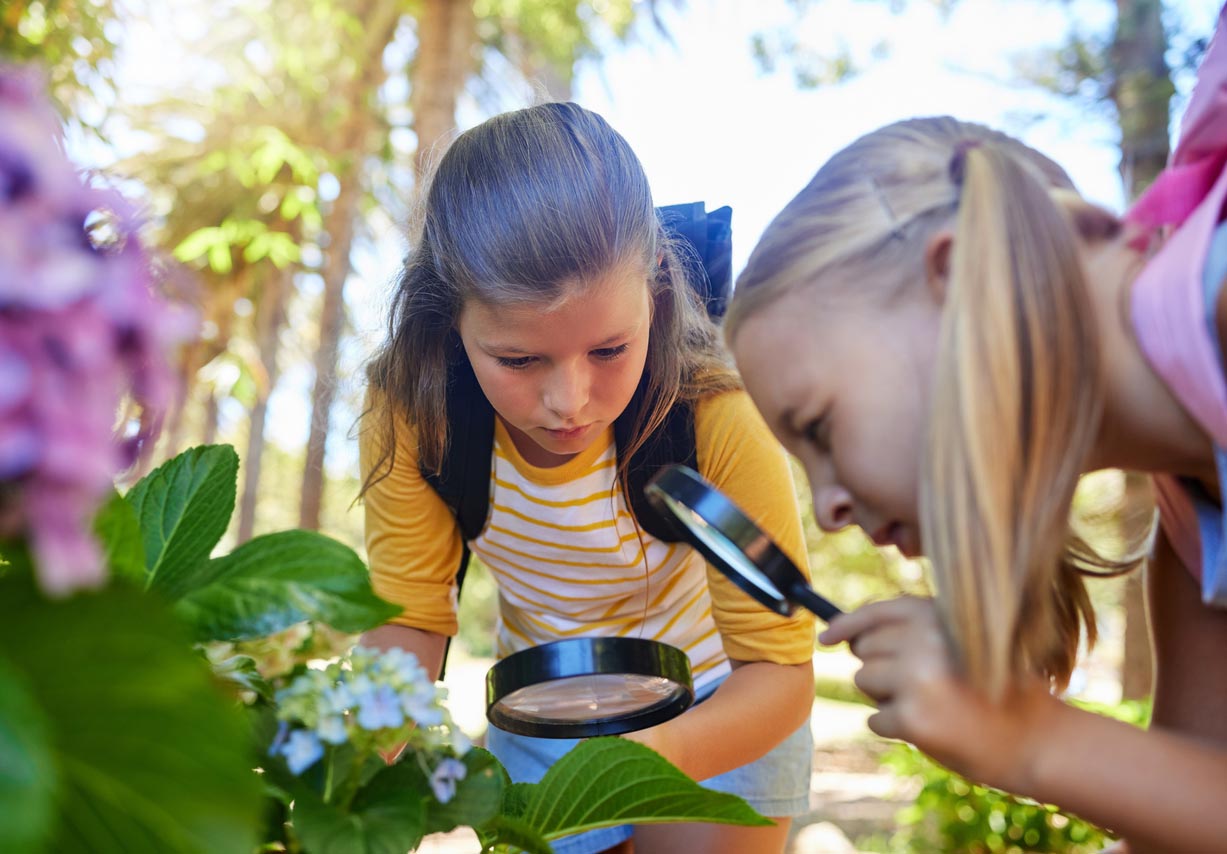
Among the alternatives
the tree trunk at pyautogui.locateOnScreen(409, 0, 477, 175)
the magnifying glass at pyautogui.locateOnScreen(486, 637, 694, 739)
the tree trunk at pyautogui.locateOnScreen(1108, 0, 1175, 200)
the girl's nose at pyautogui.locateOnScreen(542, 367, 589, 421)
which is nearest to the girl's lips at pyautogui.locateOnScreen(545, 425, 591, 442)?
the girl's nose at pyautogui.locateOnScreen(542, 367, 589, 421)

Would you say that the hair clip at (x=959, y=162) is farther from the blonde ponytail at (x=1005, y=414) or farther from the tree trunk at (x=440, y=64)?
the tree trunk at (x=440, y=64)

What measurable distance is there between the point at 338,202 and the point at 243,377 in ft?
4.17

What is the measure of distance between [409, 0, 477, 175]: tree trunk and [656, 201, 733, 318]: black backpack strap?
130 inches

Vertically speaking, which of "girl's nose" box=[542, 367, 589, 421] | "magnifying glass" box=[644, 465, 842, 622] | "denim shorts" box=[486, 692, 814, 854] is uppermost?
"girl's nose" box=[542, 367, 589, 421]

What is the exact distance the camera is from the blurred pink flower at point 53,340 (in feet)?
1.47

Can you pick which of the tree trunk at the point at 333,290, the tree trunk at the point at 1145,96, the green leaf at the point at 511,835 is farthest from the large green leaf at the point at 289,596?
the tree trunk at the point at 1145,96

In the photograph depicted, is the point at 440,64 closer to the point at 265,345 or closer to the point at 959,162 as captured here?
the point at 265,345

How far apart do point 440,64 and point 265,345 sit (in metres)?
3.15

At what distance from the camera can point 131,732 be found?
1.64 ft

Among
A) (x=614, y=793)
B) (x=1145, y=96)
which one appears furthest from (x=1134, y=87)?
(x=614, y=793)

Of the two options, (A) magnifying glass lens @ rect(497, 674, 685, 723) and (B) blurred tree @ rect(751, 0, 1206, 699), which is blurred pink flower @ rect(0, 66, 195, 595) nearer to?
(A) magnifying glass lens @ rect(497, 674, 685, 723)

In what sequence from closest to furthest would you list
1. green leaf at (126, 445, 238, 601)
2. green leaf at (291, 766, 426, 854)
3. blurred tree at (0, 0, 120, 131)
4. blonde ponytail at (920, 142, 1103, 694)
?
1. green leaf at (291, 766, 426, 854)
2. green leaf at (126, 445, 238, 601)
3. blonde ponytail at (920, 142, 1103, 694)
4. blurred tree at (0, 0, 120, 131)

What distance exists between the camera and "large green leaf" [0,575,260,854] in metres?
0.50

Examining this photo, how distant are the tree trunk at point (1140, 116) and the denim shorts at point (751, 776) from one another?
14.3ft
